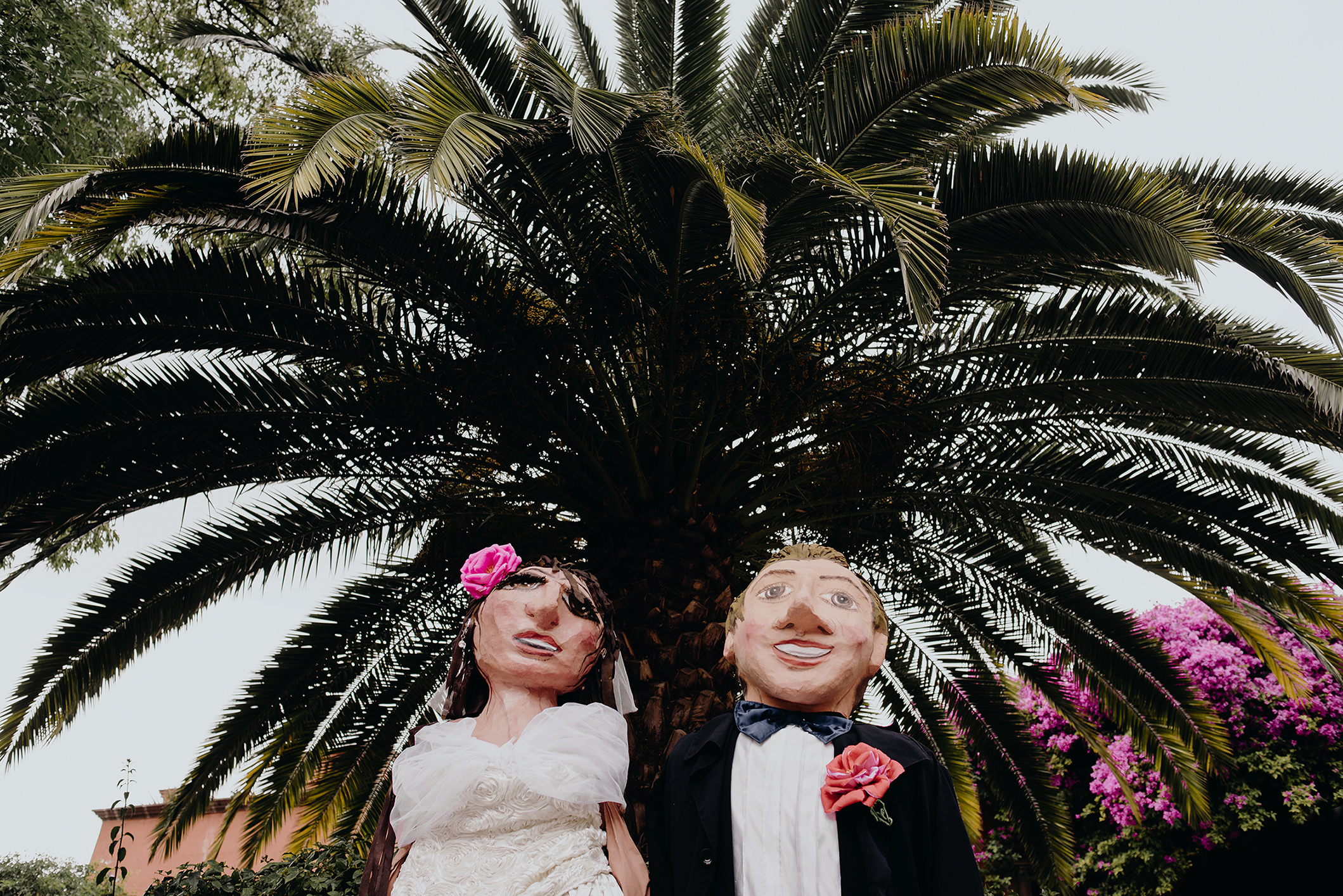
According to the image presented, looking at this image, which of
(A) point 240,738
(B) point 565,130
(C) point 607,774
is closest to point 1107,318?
(B) point 565,130

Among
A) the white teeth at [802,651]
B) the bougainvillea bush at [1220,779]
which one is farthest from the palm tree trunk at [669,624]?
the bougainvillea bush at [1220,779]

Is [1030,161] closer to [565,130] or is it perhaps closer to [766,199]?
[766,199]

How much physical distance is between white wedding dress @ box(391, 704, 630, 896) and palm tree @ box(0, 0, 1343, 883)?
1.43 metres

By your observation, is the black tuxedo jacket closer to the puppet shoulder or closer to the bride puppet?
the puppet shoulder

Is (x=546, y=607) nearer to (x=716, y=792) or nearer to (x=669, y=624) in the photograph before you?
(x=716, y=792)

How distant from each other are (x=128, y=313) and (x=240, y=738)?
2913mm

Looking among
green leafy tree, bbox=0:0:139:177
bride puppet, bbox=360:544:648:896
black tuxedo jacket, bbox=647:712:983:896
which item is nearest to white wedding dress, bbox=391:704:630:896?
bride puppet, bbox=360:544:648:896

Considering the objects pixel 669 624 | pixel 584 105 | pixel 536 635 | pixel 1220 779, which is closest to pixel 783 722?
pixel 536 635

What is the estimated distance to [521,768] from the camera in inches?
125

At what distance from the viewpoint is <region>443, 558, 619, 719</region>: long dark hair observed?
3777 millimetres

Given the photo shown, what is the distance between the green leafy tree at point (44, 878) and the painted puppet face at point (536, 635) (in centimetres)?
1225

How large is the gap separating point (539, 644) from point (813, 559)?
1.03 m

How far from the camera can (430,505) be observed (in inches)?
231

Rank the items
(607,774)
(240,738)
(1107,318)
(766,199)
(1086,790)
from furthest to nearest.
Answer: (1086,790)
(240,738)
(1107,318)
(766,199)
(607,774)
